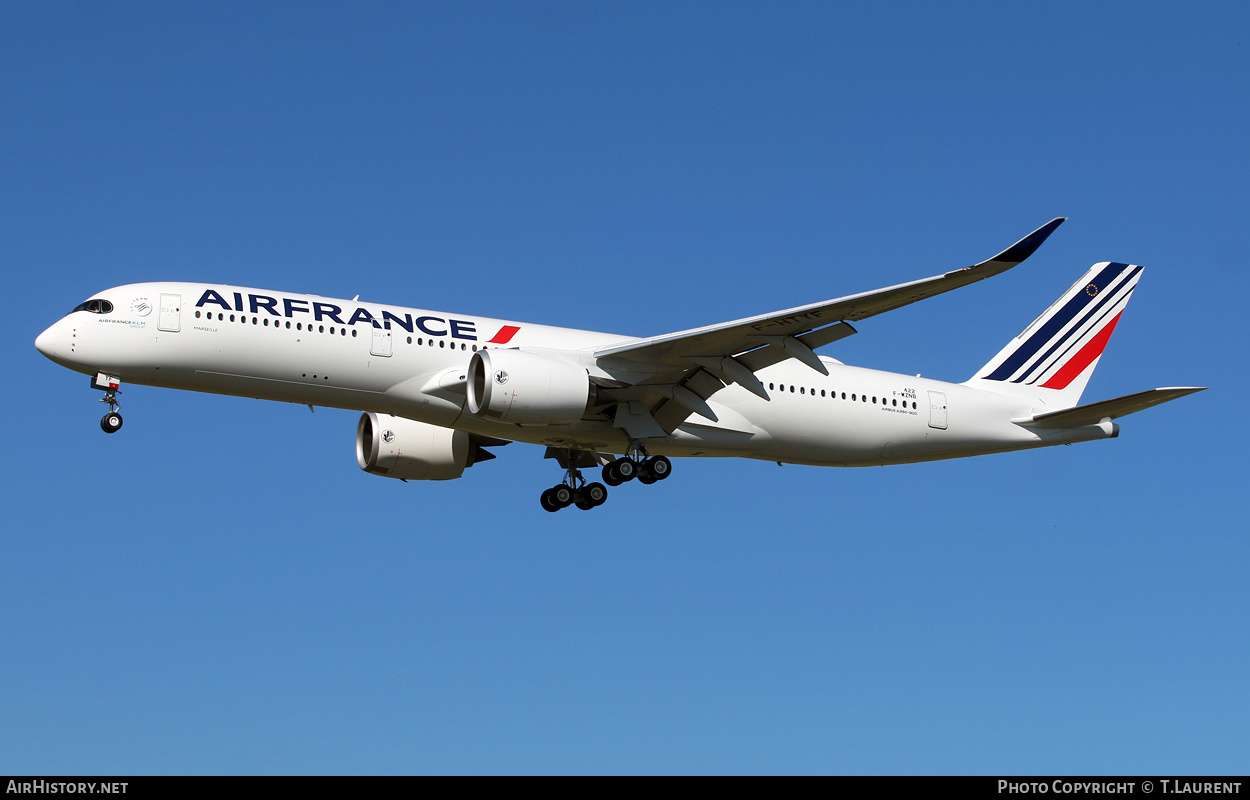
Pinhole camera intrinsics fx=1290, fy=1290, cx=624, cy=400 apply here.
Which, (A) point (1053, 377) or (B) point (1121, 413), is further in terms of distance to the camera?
(A) point (1053, 377)

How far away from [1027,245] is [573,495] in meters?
13.3

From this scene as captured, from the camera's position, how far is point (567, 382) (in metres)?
27.8

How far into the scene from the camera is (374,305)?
2898 centimetres

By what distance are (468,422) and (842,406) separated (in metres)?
9.32

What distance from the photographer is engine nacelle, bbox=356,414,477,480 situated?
33.5 metres

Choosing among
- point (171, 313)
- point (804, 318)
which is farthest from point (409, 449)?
point (804, 318)

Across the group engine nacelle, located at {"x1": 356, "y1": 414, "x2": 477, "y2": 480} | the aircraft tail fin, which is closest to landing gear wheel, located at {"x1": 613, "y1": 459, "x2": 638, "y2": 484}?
engine nacelle, located at {"x1": 356, "y1": 414, "x2": 477, "y2": 480}

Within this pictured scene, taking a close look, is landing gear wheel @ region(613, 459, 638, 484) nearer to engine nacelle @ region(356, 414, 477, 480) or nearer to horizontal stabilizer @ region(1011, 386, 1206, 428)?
engine nacelle @ region(356, 414, 477, 480)

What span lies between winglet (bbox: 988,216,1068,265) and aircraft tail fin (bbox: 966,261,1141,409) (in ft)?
38.7

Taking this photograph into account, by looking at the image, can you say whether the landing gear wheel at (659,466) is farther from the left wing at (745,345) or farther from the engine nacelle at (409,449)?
the engine nacelle at (409,449)

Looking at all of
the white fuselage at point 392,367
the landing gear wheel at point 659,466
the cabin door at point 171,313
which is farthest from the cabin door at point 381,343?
the landing gear wheel at point 659,466
